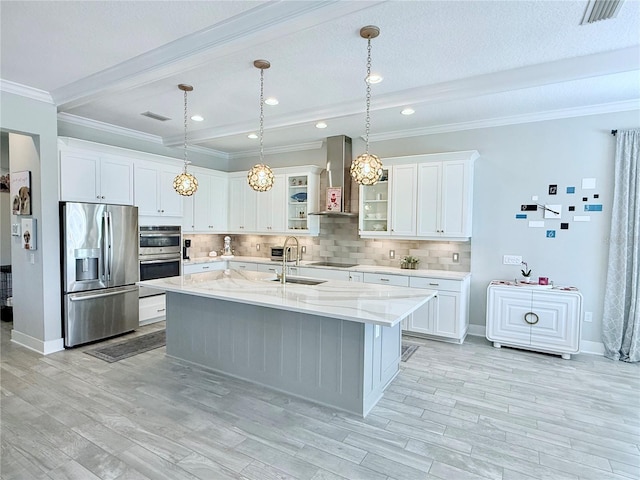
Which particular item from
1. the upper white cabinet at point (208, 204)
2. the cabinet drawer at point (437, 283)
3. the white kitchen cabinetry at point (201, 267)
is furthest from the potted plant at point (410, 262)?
the upper white cabinet at point (208, 204)

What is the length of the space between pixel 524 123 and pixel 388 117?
1733mm

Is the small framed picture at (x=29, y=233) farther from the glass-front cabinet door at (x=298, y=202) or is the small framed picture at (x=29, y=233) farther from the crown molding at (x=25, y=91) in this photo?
the glass-front cabinet door at (x=298, y=202)

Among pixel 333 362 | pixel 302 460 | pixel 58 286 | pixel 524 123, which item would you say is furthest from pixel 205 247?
pixel 524 123

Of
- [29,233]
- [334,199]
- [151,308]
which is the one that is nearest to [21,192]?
[29,233]

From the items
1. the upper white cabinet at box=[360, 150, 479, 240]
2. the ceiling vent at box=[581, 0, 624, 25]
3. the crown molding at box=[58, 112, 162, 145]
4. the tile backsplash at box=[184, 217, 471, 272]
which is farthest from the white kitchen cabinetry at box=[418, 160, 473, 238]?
the crown molding at box=[58, 112, 162, 145]

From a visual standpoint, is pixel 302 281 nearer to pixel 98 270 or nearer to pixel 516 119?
pixel 98 270

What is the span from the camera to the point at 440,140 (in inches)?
199

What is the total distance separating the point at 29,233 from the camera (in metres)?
4.11

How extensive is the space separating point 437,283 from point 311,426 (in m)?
2.63

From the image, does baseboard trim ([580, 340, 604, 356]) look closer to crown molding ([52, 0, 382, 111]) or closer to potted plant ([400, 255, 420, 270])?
potted plant ([400, 255, 420, 270])

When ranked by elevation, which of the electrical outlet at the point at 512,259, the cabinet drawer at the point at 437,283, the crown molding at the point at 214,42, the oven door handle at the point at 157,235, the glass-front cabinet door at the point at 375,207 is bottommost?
the cabinet drawer at the point at 437,283

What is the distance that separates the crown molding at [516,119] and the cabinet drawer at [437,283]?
2108mm

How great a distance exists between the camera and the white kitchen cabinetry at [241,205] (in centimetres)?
643

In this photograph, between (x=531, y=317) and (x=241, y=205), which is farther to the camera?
(x=241, y=205)
